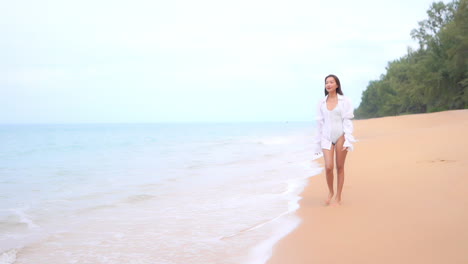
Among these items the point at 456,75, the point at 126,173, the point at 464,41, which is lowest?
the point at 126,173

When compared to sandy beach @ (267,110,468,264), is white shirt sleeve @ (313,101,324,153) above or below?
above

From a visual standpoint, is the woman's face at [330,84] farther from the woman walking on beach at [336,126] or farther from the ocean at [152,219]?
the ocean at [152,219]

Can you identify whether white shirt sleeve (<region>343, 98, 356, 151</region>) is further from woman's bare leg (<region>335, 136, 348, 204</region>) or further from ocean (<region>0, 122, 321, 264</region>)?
ocean (<region>0, 122, 321, 264</region>)

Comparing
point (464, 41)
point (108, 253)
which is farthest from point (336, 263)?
point (464, 41)

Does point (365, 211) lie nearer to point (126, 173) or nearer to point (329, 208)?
point (329, 208)

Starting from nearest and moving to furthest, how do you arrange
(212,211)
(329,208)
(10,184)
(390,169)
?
1. (329,208)
2. (212,211)
3. (390,169)
4. (10,184)

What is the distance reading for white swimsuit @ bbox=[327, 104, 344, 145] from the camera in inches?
213

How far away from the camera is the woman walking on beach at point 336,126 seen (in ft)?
17.6

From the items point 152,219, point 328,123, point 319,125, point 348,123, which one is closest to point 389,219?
point 348,123

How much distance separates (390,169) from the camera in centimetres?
805

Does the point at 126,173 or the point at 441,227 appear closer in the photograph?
the point at 441,227

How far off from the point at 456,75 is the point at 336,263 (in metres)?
35.1

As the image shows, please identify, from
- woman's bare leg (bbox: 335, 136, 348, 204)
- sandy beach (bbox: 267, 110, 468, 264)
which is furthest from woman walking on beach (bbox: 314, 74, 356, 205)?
sandy beach (bbox: 267, 110, 468, 264)

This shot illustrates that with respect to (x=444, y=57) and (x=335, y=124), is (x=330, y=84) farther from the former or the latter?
(x=444, y=57)
